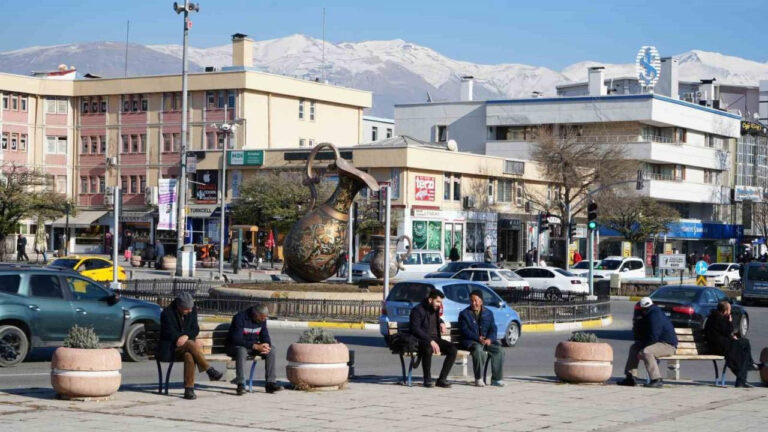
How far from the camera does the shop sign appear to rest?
70.2 meters

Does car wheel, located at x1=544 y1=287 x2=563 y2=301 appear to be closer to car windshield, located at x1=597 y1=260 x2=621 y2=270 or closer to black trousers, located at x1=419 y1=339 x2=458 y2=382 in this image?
car windshield, located at x1=597 y1=260 x2=621 y2=270

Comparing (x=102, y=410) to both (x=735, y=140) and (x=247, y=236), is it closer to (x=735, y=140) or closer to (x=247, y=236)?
(x=247, y=236)

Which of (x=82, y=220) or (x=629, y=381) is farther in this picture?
(x=82, y=220)

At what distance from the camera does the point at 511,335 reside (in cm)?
2658

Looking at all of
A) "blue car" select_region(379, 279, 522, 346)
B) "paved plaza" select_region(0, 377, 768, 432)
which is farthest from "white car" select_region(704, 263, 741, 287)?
"paved plaza" select_region(0, 377, 768, 432)

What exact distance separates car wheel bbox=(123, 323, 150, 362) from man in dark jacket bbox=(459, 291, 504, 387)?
629 centimetres

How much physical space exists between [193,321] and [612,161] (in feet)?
202

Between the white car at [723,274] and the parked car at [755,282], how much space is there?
36.5ft

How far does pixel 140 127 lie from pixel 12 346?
67.1 m

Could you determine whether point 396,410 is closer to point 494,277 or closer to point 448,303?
point 448,303

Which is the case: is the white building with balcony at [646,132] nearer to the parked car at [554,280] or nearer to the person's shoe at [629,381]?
the parked car at [554,280]

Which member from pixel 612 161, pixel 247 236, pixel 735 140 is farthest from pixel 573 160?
pixel 735 140

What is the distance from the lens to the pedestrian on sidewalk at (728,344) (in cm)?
1858

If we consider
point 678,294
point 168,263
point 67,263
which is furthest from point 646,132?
point 678,294
